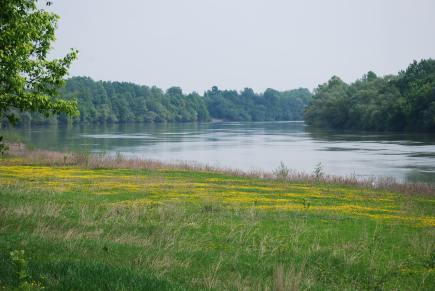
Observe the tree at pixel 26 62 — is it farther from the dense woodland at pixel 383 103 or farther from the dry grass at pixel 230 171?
the dense woodland at pixel 383 103

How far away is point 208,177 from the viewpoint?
4072cm

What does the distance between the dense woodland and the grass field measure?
7955cm

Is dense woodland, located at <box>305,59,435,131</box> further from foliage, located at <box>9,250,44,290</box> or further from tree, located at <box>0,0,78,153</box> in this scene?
foliage, located at <box>9,250,44,290</box>

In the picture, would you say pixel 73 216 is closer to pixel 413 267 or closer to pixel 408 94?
pixel 413 267

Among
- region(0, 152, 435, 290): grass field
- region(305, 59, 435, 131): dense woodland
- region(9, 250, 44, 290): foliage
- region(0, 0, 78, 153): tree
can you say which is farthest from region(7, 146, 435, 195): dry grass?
region(305, 59, 435, 131): dense woodland

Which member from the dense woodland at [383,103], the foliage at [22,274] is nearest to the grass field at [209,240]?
the foliage at [22,274]

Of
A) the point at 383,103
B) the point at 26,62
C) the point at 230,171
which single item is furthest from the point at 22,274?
the point at 383,103

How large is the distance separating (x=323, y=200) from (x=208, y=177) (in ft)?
43.1

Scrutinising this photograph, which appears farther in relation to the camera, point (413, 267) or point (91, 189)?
point (91, 189)

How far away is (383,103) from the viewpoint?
11800cm

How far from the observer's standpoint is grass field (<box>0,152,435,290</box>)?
11.2 meters

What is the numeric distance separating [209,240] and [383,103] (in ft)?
356

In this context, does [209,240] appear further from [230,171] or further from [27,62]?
[230,171]

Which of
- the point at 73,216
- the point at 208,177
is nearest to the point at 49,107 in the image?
the point at 73,216
